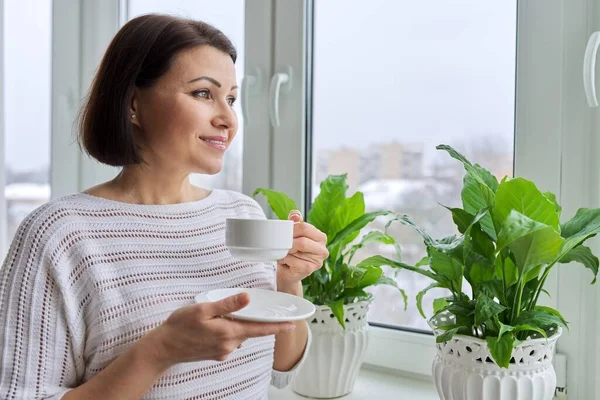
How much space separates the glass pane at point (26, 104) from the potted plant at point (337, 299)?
4.48 ft

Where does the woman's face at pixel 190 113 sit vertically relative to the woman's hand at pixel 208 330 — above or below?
above

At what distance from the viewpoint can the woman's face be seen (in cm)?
109

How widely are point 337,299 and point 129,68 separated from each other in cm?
67

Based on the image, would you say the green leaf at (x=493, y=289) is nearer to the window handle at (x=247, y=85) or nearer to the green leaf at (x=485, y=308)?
the green leaf at (x=485, y=308)

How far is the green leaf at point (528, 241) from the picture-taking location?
916mm

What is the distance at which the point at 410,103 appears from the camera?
150 cm

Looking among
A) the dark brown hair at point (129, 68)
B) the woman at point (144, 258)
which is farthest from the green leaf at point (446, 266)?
the dark brown hair at point (129, 68)

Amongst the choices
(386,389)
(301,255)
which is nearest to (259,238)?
(301,255)

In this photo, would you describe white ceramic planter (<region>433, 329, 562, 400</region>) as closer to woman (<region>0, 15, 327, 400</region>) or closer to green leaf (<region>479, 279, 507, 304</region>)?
green leaf (<region>479, 279, 507, 304</region>)

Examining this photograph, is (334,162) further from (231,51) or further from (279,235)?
(279,235)

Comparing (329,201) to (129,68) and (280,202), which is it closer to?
(280,202)

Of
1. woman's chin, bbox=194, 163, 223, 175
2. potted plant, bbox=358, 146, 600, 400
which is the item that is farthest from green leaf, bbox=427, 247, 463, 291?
woman's chin, bbox=194, 163, 223, 175

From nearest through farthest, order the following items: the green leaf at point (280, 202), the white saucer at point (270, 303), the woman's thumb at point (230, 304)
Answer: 1. the woman's thumb at point (230, 304)
2. the white saucer at point (270, 303)
3. the green leaf at point (280, 202)

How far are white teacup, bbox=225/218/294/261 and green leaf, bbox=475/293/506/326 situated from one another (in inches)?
13.5
